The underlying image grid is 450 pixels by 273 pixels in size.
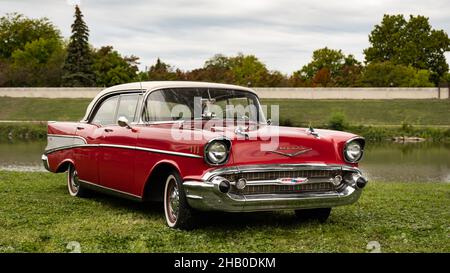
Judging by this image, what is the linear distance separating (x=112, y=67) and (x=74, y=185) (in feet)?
220

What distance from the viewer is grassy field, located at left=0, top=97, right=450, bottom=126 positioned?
162ft

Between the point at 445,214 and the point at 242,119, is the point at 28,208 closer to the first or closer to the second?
the point at 242,119

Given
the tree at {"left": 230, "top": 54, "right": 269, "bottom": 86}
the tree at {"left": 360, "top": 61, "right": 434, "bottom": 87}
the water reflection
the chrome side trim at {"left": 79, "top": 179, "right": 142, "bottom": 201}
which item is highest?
the tree at {"left": 230, "top": 54, "right": 269, "bottom": 86}

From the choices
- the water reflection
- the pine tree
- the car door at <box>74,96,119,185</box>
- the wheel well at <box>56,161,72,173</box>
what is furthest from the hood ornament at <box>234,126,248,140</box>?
the pine tree

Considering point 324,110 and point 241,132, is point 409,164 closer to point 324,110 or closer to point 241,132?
point 241,132

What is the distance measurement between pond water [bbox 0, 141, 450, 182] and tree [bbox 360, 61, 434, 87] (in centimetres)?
4446

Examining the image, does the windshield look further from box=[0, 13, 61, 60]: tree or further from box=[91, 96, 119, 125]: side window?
box=[0, 13, 61, 60]: tree

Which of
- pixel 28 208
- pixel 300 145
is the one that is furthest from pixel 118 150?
pixel 300 145

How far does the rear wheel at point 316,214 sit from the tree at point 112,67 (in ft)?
217

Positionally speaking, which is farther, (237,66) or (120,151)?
(237,66)

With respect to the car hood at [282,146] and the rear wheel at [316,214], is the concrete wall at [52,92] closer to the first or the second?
the rear wheel at [316,214]

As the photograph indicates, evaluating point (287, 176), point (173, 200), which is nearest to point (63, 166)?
point (173, 200)

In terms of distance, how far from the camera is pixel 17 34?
3804 inches
